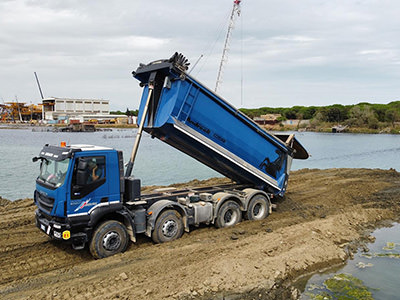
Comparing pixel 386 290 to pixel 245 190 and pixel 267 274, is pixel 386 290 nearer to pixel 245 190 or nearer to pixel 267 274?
pixel 267 274

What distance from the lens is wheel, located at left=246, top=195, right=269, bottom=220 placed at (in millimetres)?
12023

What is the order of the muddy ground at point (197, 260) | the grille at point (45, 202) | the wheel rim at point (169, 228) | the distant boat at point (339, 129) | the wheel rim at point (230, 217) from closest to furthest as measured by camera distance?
the muddy ground at point (197, 260) < the grille at point (45, 202) < the wheel rim at point (169, 228) < the wheel rim at point (230, 217) < the distant boat at point (339, 129)

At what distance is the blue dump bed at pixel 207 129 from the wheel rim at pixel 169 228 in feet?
7.92

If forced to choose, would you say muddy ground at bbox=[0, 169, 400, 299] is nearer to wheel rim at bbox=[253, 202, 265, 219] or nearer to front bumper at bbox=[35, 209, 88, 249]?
wheel rim at bbox=[253, 202, 265, 219]

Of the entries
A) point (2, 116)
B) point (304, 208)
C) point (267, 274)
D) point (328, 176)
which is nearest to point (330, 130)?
point (328, 176)

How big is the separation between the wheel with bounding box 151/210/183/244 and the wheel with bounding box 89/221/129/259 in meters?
0.92

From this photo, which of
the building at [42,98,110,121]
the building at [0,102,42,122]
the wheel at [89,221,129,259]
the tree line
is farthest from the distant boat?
the building at [0,102,42,122]

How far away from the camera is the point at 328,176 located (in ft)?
71.4

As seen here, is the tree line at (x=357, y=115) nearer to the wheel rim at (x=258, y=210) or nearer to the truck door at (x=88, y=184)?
the wheel rim at (x=258, y=210)

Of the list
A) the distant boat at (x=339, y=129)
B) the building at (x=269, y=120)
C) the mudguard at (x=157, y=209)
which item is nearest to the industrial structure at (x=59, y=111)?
the building at (x=269, y=120)

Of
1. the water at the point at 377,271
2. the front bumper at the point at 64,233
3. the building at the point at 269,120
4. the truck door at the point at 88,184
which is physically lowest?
the water at the point at 377,271

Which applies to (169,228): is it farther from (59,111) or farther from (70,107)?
(70,107)

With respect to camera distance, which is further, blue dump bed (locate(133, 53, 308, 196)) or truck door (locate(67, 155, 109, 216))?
blue dump bed (locate(133, 53, 308, 196))

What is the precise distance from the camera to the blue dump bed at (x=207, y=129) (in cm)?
980
